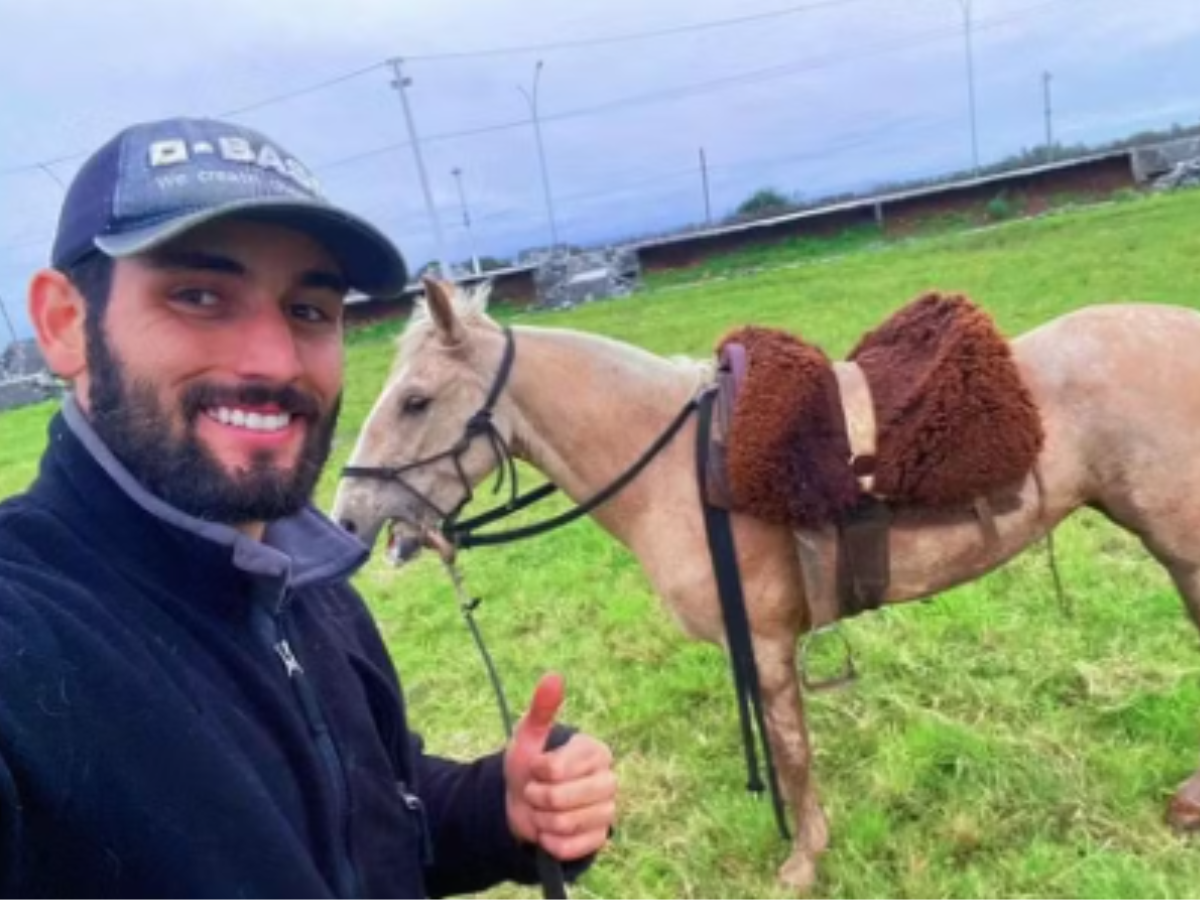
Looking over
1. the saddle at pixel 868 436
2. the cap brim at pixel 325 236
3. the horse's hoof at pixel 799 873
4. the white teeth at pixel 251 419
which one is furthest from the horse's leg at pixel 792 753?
the white teeth at pixel 251 419

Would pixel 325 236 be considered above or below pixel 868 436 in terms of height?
above

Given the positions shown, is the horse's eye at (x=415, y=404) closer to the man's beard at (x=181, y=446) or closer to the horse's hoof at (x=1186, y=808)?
the man's beard at (x=181, y=446)

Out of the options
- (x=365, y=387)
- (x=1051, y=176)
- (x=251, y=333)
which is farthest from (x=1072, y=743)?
(x=1051, y=176)

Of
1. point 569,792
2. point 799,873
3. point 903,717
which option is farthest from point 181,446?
point 903,717

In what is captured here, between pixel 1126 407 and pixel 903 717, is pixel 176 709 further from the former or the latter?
pixel 903 717

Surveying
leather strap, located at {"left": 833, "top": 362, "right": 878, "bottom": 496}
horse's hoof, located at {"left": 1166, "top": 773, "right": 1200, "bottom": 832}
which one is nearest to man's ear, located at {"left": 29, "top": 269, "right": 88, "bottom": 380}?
leather strap, located at {"left": 833, "top": 362, "right": 878, "bottom": 496}

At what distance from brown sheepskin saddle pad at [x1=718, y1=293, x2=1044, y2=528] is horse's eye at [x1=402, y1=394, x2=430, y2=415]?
943 millimetres

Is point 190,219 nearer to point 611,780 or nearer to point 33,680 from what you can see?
point 33,680

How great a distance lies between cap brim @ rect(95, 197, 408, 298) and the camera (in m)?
1.06

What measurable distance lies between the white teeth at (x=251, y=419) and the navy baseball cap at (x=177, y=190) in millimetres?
211

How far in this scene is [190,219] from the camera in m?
1.06

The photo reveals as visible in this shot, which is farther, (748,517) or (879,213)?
(879,213)

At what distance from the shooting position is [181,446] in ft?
3.69

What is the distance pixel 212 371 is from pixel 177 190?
0.71 ft
